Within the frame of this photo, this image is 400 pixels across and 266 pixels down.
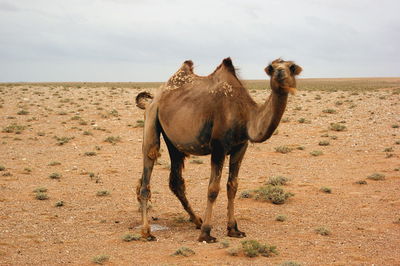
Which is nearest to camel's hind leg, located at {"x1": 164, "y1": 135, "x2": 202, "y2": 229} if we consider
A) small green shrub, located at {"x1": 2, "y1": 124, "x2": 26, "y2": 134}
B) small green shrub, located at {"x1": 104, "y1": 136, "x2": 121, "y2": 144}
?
small green shrub, located at {"x1": 104, "y1": 136, "x2": 121, "y2": 144}

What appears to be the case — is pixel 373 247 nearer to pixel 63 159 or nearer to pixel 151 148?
pixel 151 148

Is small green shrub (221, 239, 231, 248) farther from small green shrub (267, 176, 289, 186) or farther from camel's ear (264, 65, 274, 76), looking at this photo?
small green shrub (267, 176, 289, 186)

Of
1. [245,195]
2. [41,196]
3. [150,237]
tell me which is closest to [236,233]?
[150,237]

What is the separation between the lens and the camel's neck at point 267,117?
6414 mm

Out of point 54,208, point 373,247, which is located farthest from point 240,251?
point 54,208

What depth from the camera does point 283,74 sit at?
623 cm

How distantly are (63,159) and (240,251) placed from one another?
422 inches

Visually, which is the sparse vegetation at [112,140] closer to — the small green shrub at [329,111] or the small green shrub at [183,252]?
the small green shrub at [183,252]

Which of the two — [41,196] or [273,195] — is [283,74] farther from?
[41,196]

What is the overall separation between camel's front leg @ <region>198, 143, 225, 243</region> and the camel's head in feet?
4.75

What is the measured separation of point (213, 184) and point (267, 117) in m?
1.54

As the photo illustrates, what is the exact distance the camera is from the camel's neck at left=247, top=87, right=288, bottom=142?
641 centimetres

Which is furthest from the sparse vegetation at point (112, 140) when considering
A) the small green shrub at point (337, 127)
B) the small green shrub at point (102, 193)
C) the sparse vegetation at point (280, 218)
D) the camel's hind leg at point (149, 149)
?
the sparse vegetation at point (280, 218)

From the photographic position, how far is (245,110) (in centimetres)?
717
